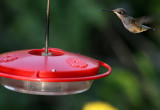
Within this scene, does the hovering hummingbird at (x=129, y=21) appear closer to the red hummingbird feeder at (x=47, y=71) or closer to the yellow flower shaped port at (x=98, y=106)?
the red hummingbird feeder at (x=47, y=71)

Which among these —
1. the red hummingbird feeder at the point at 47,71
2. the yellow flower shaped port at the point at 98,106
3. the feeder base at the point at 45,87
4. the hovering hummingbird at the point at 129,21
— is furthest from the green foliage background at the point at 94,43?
the feeder base at the point at 45,87

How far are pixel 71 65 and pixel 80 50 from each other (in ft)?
7.89

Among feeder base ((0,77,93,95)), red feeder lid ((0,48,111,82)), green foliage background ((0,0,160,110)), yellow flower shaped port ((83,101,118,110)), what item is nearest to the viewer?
red feeder lid ((0,48,111,82))

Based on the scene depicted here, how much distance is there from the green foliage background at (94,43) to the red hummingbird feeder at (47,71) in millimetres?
1784

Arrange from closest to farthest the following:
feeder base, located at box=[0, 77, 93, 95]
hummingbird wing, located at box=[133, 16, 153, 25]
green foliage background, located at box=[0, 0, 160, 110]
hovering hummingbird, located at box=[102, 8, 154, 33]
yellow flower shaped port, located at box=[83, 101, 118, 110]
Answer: feeder base, located at box=[0, 77, 93, 95], hummingbird wing, located at box=[133, 16, 153, 25], hovering hummingbird, located at box=[102, 8, 154, 33], green foliage background, located at box=[0, 0, 160, 110], yellow flower shaped port, located at box=[83, 101, 118, 110]

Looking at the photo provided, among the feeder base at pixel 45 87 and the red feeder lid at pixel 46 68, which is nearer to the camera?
the red feeder lid at pixel 46 68

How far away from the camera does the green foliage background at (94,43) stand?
14.7 ft

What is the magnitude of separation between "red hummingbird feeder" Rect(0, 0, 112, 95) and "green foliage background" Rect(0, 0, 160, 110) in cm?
178

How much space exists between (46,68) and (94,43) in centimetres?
358

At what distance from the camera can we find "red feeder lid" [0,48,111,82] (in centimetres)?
220

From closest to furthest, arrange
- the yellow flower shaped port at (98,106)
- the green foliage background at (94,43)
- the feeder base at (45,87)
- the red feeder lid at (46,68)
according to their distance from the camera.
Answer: the red feeder lid at (46,68) < the feeder base at (45,87) < the green foliage background at (94,43) < the yellow flower shaped port at (98,106)

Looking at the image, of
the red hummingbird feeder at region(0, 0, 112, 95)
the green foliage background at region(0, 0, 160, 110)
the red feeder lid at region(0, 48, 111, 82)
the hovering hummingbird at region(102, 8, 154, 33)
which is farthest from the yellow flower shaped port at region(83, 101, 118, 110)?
the red feeder lid at region(0, 48, 111, 82)

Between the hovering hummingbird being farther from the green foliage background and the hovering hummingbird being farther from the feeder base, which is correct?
the green foliage background

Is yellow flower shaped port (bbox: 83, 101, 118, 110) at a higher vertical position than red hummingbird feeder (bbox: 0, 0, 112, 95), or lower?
lower
